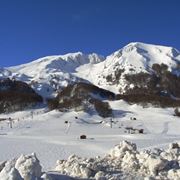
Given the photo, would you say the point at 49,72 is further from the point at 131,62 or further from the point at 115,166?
the point at 115,166

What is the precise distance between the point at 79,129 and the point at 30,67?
136240mm

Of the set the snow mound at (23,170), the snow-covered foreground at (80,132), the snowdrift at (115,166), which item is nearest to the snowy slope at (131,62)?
the snow-covered foreground at (80,132)

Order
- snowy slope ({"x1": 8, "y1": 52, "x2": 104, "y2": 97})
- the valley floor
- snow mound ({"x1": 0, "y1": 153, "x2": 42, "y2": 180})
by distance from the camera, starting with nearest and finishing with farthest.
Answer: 1. snow mound ({"x1": 0, "y1": 153, "x2": 42, "y2": 180})
2. the valley floor
3. snowy slope ({"x1": 8, "y1": 52, "x2": 104, "y2": 97})

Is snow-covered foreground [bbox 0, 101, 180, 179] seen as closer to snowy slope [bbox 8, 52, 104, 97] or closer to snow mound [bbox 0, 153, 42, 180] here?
snow mound [bbox 0, 153, 42, 180]

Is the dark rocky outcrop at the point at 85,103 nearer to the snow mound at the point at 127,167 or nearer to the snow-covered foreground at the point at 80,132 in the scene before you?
the snow-covered foreground at the point at 80,132

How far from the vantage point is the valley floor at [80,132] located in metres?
25.5

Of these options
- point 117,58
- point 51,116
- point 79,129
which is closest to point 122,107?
point 51,116

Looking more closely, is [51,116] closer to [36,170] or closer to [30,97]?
[30,97]

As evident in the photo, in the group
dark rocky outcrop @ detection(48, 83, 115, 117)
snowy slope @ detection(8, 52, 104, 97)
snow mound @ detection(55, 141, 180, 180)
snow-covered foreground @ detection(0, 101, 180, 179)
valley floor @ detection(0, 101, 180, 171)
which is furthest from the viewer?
snowy slope @ detection(8, 52, 104, 97)

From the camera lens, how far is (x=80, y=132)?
48.2 metres

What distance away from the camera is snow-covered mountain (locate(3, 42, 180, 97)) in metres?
136

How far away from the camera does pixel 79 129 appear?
5172cm

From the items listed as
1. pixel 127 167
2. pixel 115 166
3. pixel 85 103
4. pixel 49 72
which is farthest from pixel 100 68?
pixel 127 167

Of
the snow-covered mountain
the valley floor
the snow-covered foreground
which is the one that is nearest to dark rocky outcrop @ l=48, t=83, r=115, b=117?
the valley floor
